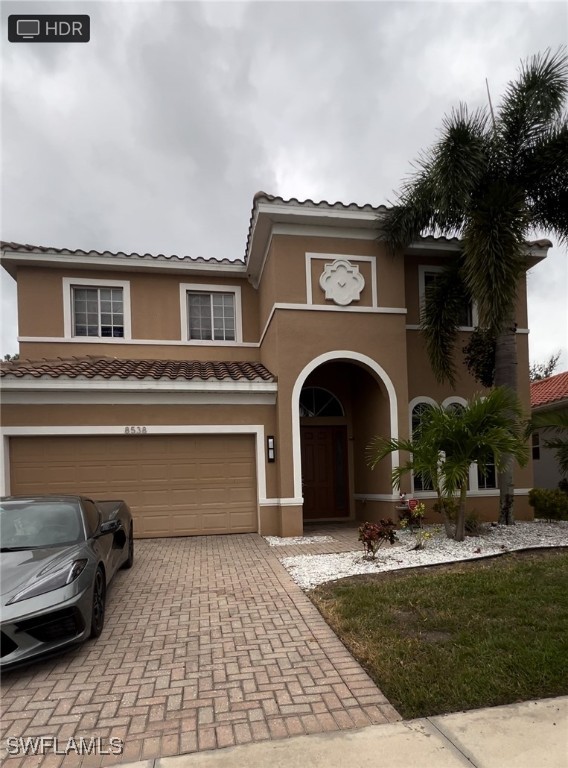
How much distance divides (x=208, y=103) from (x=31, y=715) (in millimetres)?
10113

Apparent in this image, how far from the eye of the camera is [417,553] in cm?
732

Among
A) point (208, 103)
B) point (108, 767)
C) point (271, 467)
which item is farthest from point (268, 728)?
point (208, 103)

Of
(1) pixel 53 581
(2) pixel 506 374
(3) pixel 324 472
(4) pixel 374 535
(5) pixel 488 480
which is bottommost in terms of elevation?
(4) pixel 374 535

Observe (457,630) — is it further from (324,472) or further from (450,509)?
(324,472)

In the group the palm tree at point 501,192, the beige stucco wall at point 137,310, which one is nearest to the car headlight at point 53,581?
the palm tree at point 501,192

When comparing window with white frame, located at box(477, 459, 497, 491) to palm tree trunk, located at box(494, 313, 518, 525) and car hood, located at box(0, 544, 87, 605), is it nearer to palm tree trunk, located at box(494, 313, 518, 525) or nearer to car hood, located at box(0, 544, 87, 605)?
palm tree trunk, located at box(494, 313, 518, 525)

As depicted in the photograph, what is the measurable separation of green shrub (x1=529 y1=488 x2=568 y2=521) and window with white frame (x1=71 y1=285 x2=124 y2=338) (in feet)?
35.5

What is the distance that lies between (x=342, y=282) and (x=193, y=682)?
25.4ft

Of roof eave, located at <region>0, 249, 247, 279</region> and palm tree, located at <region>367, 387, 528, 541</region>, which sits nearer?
palm tree, located at <region>367, 387, 528, 541</region>

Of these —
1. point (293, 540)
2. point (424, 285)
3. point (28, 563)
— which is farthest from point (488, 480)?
point (28, 563)

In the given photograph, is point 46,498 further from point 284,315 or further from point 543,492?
point 543,492

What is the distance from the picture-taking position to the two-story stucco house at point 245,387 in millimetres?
8992

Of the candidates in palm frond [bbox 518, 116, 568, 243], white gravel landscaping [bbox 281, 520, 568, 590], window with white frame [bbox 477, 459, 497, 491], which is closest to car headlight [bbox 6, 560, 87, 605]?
white gravel landscaping [bbox 281, 520, 568, 590]

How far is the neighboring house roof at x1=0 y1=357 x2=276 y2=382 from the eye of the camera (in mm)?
8867
